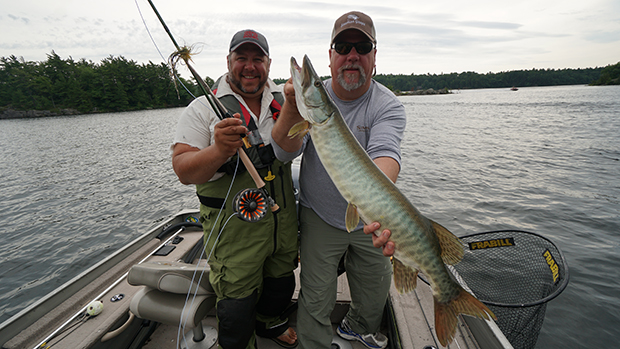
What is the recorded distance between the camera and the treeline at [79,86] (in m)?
52.0

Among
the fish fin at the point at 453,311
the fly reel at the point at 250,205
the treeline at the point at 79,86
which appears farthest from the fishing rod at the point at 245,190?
the treeline at the point at 79,86

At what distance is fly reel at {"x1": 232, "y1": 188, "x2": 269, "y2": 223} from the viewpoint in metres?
2.04

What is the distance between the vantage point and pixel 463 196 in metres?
8.66

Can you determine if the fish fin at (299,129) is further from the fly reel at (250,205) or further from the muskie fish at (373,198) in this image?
the fly reel at (250,205)

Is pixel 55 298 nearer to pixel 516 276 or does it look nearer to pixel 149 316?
pixel 149 316

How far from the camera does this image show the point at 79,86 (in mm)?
55969

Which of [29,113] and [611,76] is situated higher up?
[611,76]

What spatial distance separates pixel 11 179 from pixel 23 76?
61258 millimetres

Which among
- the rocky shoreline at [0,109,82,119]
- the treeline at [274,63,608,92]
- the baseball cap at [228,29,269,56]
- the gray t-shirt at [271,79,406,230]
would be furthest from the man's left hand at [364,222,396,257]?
the treeline at [274,63,608,92]

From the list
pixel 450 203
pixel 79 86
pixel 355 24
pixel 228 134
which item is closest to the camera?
pixel 228 134

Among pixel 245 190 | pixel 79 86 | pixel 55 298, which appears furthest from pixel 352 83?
pixel 79 86

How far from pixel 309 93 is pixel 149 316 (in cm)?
209

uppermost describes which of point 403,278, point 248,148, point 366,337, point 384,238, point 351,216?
point 248,148

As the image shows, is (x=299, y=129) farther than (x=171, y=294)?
No
